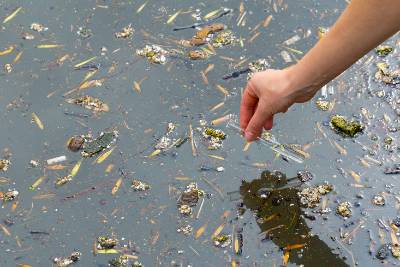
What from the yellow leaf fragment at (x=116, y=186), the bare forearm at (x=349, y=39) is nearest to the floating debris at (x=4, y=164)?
the yellow leaf fragment at (x=116, y=186)

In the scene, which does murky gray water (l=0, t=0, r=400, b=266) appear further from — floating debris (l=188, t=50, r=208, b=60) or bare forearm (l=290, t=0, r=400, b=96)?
bare forearm (l=290, t=0, r=400, b=96)

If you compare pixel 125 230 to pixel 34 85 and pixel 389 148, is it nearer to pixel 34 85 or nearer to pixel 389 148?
pixel 34 85

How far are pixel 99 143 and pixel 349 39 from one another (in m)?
1.41

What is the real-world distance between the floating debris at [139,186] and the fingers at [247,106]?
0.53 metres

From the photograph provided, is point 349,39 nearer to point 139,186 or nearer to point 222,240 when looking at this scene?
point 222,240

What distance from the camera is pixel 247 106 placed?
2.51m

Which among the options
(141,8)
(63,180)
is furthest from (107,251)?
(141,8)

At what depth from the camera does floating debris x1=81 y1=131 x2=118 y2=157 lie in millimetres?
2859

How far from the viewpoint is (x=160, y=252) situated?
2.55 meters

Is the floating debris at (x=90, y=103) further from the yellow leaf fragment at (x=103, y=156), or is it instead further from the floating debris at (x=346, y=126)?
the floating debris at (x=346, y=126)

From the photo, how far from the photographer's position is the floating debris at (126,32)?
3318 mm

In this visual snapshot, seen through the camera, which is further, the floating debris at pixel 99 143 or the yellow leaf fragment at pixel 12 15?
the yellow leaf fragment at pixel 12 15

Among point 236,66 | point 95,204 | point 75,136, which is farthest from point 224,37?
point 95,204

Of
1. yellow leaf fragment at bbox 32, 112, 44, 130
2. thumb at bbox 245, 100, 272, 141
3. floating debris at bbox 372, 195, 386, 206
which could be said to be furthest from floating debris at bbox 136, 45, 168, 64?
floating debris at bbox 372, 195, 386, 206
